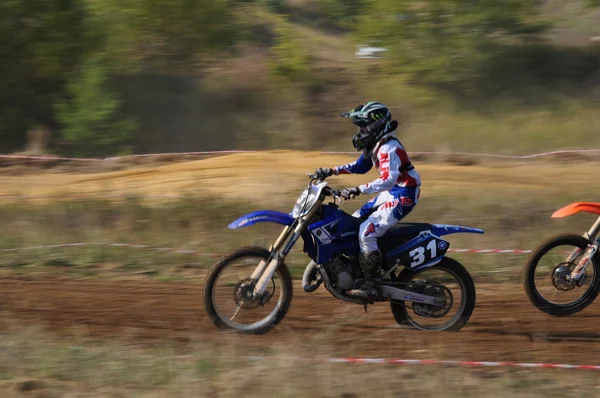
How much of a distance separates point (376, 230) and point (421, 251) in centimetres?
43

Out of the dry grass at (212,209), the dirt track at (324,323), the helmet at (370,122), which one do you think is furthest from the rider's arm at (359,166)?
the dry grass at (212,209)

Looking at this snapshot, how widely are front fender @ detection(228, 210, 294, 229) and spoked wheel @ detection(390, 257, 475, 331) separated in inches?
43.7

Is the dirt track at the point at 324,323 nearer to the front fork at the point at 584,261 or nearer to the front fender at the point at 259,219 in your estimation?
the front fork at the point at 584,261

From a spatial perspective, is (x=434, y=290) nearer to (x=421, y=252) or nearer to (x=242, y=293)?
(x=421, y=252)

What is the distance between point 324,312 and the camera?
23.9 feet

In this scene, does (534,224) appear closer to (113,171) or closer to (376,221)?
(376,221)

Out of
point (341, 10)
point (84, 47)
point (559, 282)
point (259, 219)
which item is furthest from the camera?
point (341, 10)

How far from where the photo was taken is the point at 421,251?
6449mm

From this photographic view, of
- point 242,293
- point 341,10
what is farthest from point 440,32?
point 242,293

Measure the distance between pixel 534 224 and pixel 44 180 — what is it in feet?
31.2

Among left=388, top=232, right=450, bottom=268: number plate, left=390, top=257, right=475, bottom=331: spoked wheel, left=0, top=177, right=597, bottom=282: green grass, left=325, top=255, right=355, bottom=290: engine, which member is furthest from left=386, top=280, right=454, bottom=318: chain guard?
left=0, top=177, right=597, bottom=282: green grass

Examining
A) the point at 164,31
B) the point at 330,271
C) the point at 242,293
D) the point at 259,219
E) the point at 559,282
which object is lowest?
the point at 164,31

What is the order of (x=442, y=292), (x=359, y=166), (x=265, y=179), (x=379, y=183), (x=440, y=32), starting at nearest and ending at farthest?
(x=379, y=183)
(x=442, y=292)
(x=359, y=166)
(x=265, y=179)
(x=440, y=32)

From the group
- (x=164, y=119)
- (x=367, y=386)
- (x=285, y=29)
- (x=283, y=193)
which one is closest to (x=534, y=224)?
(x=283, y=193)
